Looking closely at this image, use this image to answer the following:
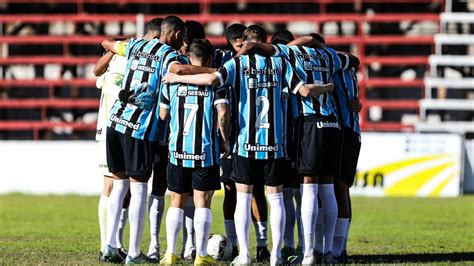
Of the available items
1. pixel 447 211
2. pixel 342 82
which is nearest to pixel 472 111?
pixel 447 211

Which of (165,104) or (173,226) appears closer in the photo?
(173,226)

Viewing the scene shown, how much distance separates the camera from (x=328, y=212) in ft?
33.8

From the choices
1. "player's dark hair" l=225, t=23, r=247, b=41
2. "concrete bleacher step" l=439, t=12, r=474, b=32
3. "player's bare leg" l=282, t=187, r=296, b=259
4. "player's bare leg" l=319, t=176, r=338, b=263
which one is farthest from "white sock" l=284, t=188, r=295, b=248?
"concrete bleacher step" l=439, t=12, r=474, b=32

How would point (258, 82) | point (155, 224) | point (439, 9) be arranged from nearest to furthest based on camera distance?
point (258, 82) < point (155, 224) < point (439, 9)

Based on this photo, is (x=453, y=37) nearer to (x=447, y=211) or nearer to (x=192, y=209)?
(x=447, y=211)

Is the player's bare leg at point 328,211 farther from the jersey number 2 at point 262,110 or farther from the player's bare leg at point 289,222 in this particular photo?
the jersey number 2 at point 262,110

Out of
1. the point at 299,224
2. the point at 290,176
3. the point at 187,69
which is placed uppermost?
the point at 187,69

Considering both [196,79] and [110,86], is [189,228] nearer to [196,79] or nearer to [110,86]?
[110,86]

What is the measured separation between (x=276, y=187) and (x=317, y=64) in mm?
1221

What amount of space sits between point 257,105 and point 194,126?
23.1 inches

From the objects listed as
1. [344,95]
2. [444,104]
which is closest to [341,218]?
[344,95]

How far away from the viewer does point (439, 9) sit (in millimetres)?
28219

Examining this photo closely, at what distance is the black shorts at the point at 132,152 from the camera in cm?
1023

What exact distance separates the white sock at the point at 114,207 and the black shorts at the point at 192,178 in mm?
618
